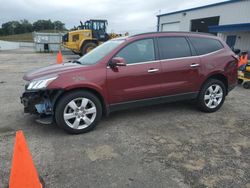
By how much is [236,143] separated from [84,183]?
2.53 m

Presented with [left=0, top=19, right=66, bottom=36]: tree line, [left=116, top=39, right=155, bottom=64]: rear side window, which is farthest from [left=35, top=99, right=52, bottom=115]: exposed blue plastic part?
[left=0, top=19, right=66, bottom=36]: tree line

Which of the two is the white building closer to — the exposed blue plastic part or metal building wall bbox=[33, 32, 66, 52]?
metal building wall bbox=[33, 32, 66, 52]

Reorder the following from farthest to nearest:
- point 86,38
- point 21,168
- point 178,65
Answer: point 86,38, point 178,65, point 21,168

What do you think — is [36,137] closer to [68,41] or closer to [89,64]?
[89,64]

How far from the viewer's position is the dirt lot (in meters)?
2.79

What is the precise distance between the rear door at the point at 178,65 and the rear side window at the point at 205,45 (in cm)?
17

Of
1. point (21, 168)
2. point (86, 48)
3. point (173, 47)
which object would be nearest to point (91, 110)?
point (21, 168)

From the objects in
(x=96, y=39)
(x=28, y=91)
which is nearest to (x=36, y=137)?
(x=28, y=91)

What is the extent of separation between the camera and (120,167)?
3029mm

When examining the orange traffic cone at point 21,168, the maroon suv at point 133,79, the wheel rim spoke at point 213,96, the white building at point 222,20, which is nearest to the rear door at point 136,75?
the maroon suv at point 133,79

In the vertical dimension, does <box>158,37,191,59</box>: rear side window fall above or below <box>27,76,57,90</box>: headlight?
above

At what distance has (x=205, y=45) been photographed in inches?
199

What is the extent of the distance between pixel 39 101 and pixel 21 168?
1.75m

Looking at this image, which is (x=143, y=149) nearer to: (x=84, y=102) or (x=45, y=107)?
(x=84, y=102)
